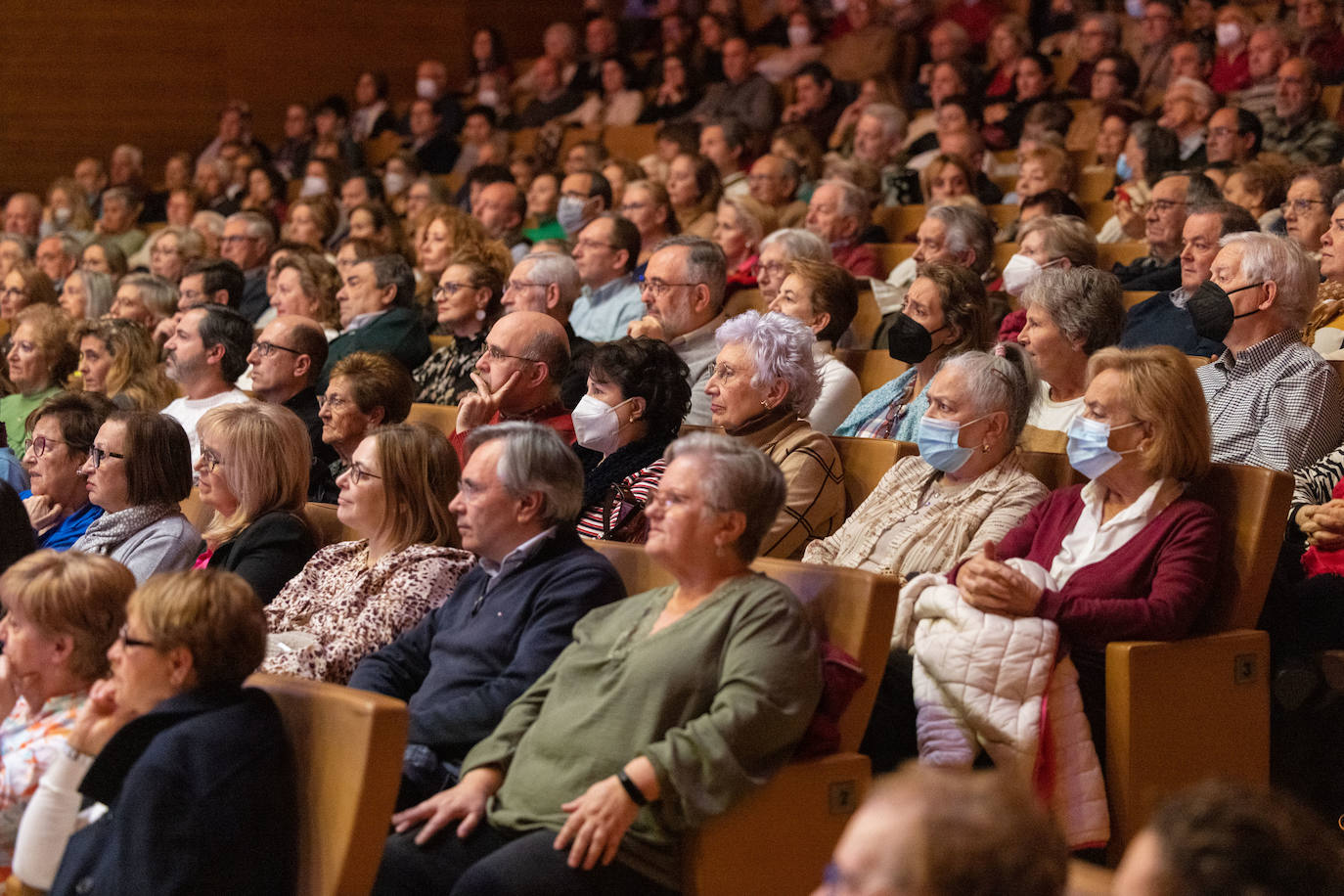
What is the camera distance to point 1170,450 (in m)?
2.26

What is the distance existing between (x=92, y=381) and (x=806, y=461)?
90.1 inches

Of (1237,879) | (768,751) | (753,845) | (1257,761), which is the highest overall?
(1237,879)

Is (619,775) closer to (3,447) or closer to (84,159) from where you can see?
(3,447)

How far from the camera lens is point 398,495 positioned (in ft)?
8.43

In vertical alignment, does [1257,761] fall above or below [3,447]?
below

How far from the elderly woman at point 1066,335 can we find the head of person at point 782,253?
3.48 feet

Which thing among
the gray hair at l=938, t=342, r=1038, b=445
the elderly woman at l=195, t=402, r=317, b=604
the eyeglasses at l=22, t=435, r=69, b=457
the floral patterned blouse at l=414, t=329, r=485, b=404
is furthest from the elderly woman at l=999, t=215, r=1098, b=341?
the eyeglasses at l=22, t=435, r=69, b=457

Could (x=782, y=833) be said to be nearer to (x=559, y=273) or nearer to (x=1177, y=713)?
(x=1177, y=713)

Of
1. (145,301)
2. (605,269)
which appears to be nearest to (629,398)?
(605,269)

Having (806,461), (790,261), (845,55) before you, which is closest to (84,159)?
(845,55)

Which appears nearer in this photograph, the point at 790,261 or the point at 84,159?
the point at 790,261

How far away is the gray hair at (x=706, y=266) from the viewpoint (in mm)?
3785

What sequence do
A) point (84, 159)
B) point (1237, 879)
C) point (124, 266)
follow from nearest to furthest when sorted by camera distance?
point (1237, 879)
point (124, 266)
point (84, 159)

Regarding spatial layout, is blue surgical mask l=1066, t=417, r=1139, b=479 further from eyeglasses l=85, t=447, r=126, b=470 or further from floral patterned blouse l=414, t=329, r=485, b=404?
floral patterned blouse l=414, t=329, r=485, b=404
